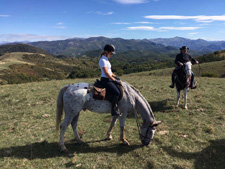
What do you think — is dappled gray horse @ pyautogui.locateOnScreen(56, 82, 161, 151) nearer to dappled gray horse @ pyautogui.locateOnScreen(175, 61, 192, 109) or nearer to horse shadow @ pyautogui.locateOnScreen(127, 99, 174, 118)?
horse shadow @ pyautogui.locateOnScreen(127, 99, 174, 118)

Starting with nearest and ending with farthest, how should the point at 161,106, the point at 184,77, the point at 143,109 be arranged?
the point at 143,109, the point at 184,77, the point at 161,106

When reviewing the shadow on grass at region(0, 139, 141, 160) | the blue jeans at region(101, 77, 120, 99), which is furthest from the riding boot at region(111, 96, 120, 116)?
the shadow on grass at region(0, 139, 141, 160)

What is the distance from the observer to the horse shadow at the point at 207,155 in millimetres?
5812

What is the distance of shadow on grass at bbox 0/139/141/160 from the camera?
6375 millimetres

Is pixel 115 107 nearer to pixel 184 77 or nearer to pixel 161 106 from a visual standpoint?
pixel 161 106

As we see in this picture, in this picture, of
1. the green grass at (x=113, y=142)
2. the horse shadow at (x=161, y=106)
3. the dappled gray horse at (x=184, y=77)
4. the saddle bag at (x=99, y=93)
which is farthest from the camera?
the horse shadow at (x=161, y=106)

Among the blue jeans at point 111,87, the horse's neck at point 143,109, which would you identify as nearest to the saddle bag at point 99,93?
the blue jeans at point 111,87

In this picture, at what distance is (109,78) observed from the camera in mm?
6359

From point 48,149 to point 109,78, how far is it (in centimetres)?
433

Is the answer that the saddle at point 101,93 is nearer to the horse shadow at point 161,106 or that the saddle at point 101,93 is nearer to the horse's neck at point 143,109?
the horse's neck at point 143,109

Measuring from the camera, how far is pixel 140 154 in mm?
6406

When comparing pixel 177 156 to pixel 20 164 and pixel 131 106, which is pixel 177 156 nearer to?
pixel 131 106

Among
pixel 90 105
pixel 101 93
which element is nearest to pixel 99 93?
pixel 101 93

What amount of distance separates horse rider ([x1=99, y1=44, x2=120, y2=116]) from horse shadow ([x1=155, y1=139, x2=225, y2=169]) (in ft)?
10.3
